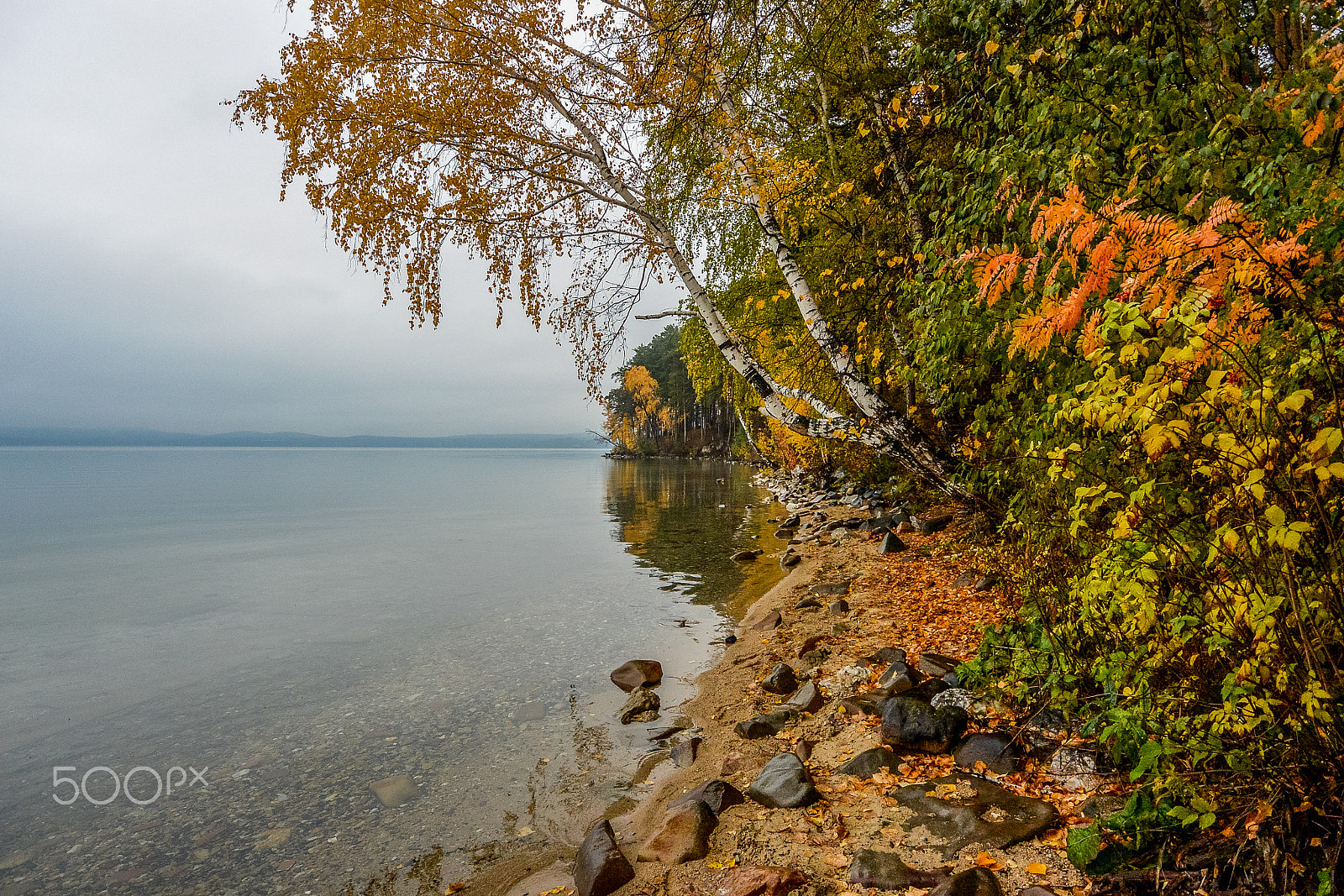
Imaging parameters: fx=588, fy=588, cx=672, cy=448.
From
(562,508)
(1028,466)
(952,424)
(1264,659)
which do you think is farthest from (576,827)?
(562,508)

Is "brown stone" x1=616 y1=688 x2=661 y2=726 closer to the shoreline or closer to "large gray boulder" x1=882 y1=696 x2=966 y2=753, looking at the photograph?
the shoreline

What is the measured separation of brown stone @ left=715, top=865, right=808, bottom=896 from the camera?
3.24m

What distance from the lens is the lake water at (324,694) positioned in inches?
195

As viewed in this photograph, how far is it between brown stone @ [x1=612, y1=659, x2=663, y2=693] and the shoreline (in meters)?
0.58

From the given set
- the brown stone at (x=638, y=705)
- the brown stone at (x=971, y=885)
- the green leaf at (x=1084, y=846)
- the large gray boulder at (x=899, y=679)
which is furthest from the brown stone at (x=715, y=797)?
the brown stone at (x=638, y=705)

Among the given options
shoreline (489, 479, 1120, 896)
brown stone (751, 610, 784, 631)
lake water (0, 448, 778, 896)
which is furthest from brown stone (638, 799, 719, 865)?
brown stone (751, 610, 784, 631)

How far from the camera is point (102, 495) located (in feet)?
135

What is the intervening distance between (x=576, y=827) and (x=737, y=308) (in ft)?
42.1

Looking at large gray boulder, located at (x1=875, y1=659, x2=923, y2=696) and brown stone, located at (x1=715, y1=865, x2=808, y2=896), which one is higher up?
large gray boulder, located at (x1=875, y1=659, x2=923, y2=696)

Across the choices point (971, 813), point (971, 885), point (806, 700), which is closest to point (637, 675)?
point (806, 700)

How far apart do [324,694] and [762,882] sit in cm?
720

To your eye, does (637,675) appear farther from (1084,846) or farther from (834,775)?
(1084,846)

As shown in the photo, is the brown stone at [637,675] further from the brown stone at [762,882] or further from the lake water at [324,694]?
the brown stone at [762,882]

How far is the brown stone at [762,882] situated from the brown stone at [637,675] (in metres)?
4.22
